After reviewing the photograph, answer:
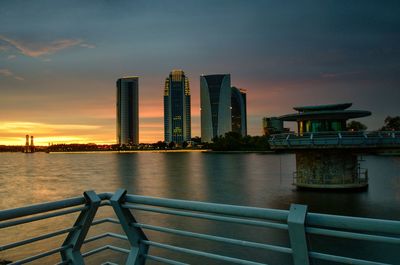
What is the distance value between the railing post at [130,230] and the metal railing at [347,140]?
32905 millimetres

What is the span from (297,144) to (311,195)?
6221 millimetres

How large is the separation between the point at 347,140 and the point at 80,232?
111ft

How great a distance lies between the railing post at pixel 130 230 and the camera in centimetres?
394

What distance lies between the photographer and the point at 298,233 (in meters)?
2.79

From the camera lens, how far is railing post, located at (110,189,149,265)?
12.9 ft

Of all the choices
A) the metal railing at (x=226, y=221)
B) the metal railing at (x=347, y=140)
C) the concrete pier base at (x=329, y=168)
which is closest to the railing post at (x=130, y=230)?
the metal railing at (x=226, y=221)

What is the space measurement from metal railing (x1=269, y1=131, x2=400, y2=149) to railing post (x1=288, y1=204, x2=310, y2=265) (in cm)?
3341

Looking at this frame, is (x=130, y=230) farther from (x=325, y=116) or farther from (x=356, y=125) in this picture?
(x=356, y=125)

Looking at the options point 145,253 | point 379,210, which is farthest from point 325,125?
point 145,253

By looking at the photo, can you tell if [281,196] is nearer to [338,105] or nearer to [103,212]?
[338,105]

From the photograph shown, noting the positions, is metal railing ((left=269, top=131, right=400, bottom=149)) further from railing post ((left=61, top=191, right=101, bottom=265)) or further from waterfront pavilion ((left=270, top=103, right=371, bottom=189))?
railing post ((left=61, top=191, right=101, bottom=265))

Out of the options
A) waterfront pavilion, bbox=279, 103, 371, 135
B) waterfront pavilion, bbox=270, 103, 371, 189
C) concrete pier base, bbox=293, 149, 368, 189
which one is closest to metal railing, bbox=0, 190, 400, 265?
waterfront pavilion, bbox=270, 103, 371, 189

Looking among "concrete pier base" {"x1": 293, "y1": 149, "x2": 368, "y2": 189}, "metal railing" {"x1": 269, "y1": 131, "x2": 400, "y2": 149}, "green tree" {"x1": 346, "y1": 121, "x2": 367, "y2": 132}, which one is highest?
"green tree" {"x1": 346, "y1": 121, "x2": 367, "y2": 132}

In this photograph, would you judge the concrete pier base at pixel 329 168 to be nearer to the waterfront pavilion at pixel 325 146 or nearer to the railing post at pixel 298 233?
the waterfront pavilion at pixel 325 146
